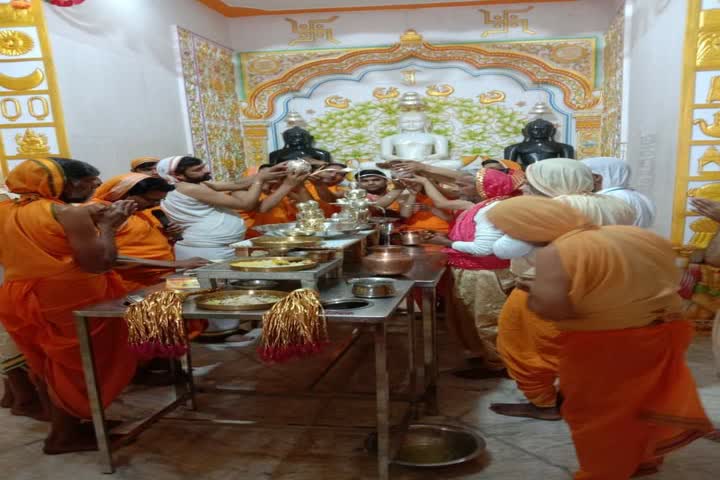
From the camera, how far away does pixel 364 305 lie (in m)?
2.05

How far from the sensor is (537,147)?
6.70 meters

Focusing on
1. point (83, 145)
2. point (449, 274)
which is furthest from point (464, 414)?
point (83, 145)

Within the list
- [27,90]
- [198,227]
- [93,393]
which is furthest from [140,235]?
[27,90]

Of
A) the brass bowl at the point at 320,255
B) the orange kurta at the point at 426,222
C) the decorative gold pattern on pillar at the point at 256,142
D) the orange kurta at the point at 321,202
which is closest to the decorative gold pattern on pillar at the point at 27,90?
the orange kurta at the point at 321,202

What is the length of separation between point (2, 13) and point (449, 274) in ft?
12.6

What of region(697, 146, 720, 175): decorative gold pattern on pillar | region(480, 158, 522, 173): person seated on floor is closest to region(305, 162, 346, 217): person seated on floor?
region(480, 158, 522, 173): person seated on floor

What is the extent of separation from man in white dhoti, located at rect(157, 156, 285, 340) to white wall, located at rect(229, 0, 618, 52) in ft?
14.8

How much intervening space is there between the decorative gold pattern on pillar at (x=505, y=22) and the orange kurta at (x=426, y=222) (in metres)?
4.20

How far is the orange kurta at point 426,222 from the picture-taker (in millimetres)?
3873

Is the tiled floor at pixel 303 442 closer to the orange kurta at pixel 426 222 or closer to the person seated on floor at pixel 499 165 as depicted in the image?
the orange kurta at pixel 426 222

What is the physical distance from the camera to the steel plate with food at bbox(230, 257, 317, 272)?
7.12ft

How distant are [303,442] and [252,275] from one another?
96 cm

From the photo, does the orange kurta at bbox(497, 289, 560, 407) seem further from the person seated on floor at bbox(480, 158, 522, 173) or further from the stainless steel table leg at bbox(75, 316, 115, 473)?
the stainless steel table leg at bbox(75, 316, 115, 473)

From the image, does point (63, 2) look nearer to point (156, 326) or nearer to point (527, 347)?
point (156, 326)
